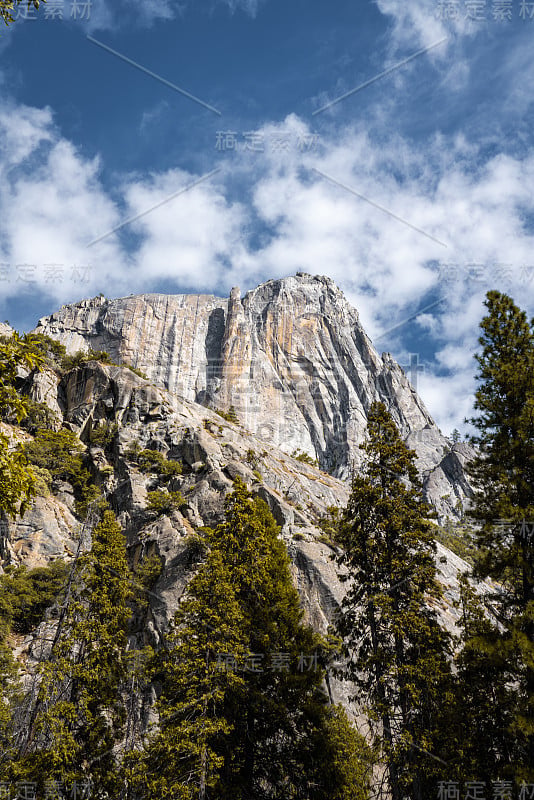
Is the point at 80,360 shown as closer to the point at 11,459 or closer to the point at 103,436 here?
the point at 103,436

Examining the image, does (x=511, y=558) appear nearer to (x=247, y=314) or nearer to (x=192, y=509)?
(x=192, y=509)

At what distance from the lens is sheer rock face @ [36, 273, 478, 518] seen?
109875mm

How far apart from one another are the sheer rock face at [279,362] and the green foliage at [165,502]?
67424mm

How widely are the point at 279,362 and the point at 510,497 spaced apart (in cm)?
10883

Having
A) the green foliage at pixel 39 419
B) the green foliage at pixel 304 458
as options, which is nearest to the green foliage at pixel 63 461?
the green foliage at pixel 39 419

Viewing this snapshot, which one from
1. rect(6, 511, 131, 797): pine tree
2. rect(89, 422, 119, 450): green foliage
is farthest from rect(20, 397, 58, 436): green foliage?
rect(6, 511, 131, 797): pine tree

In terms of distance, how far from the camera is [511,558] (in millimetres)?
10914

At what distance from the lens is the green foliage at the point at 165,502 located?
114ft

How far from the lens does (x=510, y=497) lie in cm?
1145

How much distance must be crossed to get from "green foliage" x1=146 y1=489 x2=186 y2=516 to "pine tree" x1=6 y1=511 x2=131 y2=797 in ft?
50.8

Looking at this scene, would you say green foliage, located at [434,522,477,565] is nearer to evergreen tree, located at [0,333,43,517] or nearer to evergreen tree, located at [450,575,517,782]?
evergreen tree, located at [450,575,517,782]

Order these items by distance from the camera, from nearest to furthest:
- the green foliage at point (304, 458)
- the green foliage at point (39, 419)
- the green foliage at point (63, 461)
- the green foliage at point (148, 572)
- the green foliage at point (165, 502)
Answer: the green foliage at point (148, 572) < the green foliage at point (165, 502) < the green foliage at point (63, 461) < the green foliage at point (39, 419) < the green foliage at point (304, 458)

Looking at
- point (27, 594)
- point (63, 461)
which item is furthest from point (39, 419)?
point (27, 594)

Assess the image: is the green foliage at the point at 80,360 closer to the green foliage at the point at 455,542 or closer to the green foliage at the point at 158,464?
the green foliage at the point at 158,464
